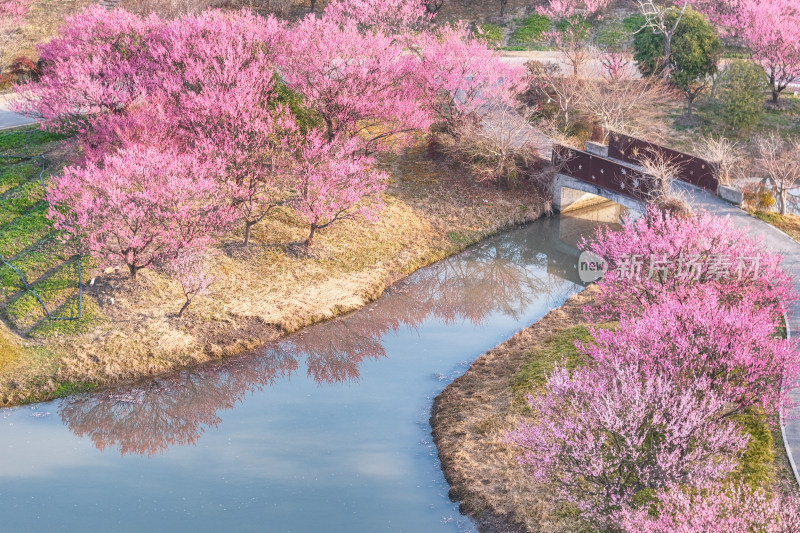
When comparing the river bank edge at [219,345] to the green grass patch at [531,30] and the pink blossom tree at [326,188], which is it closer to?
the pink blossom tree at [326,188]

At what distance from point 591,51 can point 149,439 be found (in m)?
34.4

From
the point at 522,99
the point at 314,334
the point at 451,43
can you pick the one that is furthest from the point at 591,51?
the point at 314,334

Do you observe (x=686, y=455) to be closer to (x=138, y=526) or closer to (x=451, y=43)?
(x=138, y=526)

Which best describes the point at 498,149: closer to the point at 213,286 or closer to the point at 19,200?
the point at 213,286

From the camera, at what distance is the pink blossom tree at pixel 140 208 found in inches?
1136

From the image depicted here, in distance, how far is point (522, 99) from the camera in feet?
153

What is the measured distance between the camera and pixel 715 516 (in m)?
15.6

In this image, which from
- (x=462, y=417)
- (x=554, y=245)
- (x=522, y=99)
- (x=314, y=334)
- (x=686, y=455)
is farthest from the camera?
(x=522, y=99)

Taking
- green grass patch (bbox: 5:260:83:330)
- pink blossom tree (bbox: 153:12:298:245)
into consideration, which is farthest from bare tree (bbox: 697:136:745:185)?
green grass patch (bbox: 5:260:83:330)

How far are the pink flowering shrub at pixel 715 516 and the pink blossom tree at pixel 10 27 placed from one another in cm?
4586

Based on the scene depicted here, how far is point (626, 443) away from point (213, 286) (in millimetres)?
18306

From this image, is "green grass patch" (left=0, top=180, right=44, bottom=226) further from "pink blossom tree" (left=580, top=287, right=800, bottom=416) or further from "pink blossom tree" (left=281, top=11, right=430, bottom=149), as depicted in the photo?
"pink blossom tree" (left=580, top=287, right=800, bottom=416)

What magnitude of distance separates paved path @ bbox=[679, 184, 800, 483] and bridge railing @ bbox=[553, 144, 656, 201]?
1807 millimetres

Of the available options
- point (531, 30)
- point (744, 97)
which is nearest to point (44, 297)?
point (744, 97)
